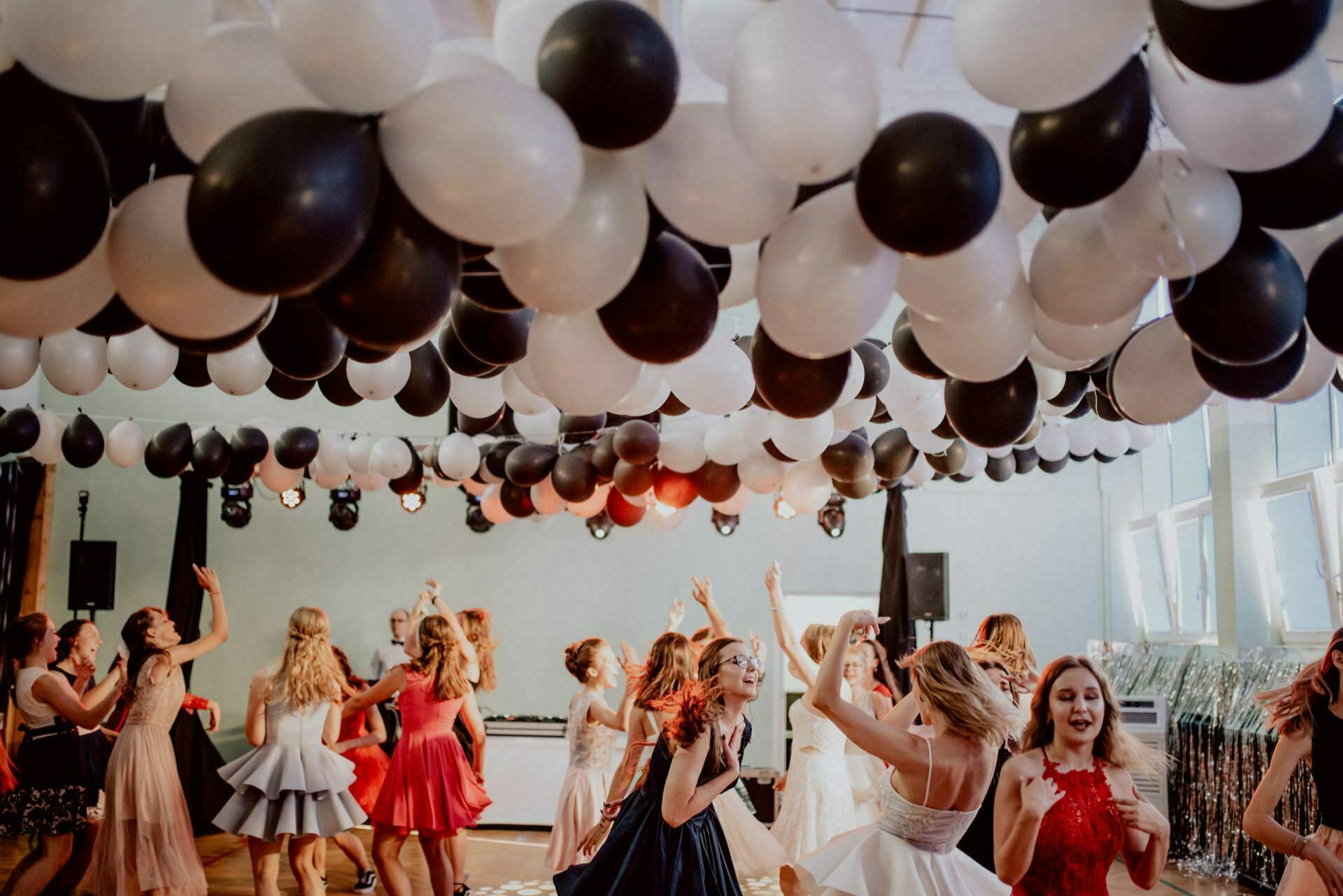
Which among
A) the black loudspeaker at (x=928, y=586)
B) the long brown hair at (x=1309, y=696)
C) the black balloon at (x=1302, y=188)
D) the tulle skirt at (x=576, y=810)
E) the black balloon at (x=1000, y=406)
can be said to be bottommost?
the tulle skirt at (x=576, y=810)

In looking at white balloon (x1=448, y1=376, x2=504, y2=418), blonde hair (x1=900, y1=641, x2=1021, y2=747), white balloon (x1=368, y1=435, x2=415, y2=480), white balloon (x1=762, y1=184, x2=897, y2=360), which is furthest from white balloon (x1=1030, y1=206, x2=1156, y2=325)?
white balloon (x1=368, y1=435, x2=415, y2=480)

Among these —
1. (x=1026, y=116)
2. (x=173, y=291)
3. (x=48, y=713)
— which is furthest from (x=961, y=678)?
(x=48, y=713)

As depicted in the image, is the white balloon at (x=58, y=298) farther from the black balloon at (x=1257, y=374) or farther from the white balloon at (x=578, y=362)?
the black balloon at (x=1257, y=374)

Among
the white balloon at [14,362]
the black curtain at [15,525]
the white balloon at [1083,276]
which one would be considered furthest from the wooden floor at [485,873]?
the white balloon at [1083,276]

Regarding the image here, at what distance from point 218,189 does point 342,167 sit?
183 millimetres

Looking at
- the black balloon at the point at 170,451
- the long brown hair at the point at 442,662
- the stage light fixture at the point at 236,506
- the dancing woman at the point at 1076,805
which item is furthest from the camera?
the stage light fixture at the point at 236,506

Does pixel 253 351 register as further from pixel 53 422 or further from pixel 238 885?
pixel 238 885

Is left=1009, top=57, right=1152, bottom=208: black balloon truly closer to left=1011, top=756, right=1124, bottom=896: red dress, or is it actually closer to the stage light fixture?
left=1011, top=756, right=1124, bottom=896: red dress

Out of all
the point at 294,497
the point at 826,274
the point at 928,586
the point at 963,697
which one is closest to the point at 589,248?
the point at 826,274

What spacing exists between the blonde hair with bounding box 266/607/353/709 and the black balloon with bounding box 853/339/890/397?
3.11 metres

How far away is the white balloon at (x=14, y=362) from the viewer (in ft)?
10.2

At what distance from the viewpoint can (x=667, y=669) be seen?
4277 mm

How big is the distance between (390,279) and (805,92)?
75 centimetres

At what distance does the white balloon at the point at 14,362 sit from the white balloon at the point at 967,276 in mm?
2356
